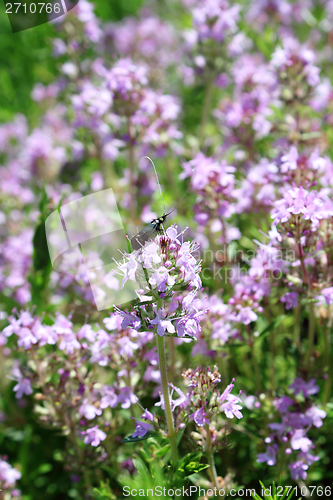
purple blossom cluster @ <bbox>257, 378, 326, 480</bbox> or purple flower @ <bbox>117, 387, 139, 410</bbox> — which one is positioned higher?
purple flower @ <bbox>117, 387, 139, 410</bbox>

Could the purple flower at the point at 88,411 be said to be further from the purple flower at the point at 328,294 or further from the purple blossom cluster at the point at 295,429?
the purple flower at the point at 328,294

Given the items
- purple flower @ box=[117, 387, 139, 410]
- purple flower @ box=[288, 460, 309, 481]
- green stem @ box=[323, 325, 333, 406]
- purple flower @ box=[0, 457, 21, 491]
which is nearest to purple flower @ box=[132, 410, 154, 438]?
purple flower @ box=[117, 387, 139, 410]

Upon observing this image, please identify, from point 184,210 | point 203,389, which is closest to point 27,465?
point 203,389

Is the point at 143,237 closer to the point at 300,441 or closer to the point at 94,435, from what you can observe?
the point at 94,435

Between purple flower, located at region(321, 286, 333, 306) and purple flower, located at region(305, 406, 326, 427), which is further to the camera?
purple flower, located at region(305, 406, 326, 427)

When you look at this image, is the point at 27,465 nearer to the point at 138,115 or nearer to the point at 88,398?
the point at 88,398

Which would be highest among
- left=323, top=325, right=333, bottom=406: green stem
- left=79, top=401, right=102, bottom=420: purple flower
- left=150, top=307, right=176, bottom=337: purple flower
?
left=150, top=307, right=176, bottom=337: purple flower

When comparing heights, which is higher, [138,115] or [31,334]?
[138,115]

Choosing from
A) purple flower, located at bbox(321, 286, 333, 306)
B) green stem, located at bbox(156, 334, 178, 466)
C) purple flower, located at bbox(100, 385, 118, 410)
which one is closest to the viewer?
green stem, located at bbox(156, 334, 178, 466)

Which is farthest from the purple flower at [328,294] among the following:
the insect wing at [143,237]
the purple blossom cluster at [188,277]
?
the insect wing at [143,237]

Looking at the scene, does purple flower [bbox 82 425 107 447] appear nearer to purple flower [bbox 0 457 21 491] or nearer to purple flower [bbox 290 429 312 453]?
purple flower [bbox 0 457 21 491]

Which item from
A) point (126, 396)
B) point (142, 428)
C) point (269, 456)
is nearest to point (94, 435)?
point (126, 396)
